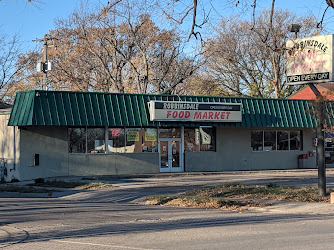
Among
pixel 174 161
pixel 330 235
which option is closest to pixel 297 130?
pixel 174 161

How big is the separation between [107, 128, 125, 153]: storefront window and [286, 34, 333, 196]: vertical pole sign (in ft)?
47.5

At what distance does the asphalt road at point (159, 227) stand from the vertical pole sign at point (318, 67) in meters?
2.27

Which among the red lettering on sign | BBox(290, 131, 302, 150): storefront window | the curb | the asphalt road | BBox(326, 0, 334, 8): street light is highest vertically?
BBox(326, 0, 334, 8): street light

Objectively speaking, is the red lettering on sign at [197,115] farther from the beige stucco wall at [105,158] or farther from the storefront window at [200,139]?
the beige stucco wall at [105,158]

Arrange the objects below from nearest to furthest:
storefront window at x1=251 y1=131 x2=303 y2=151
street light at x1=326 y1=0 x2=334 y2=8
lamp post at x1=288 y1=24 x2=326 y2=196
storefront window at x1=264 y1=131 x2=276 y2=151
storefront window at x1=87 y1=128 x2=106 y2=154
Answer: street light at x1=326 y1=0 x2=334 y2=8
lamp post at x1=288 y1=24 x2=326 y2=196
storefront window at x1=87 y1=128 x2=106 y2=154
storefront window at x1=251 y1=131 x2=303 y2=151
storefront window at x1=264 y1=131 x2=276 y2=151

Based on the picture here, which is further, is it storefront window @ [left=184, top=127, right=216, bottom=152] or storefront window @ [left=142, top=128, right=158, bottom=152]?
storefront window @ [left=184, top=127, right=216, bottom=152]

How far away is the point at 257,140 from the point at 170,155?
260 inches

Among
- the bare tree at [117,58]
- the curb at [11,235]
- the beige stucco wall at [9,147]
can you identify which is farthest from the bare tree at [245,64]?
the curb at [11,235]

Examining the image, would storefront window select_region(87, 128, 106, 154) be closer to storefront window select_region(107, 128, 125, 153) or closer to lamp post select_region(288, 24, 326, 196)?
storefront window select_region(107, 128, 125, 153)

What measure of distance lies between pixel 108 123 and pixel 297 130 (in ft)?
47.7

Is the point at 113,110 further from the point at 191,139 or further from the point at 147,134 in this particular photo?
the point at 191,139

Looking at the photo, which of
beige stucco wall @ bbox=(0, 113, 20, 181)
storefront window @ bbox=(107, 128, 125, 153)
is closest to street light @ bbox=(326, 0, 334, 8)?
storefront window @ bbox=(107, 128, 125, 153)

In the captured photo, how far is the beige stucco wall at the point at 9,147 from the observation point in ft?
91.8

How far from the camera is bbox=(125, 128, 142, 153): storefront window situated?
99.9 feet
